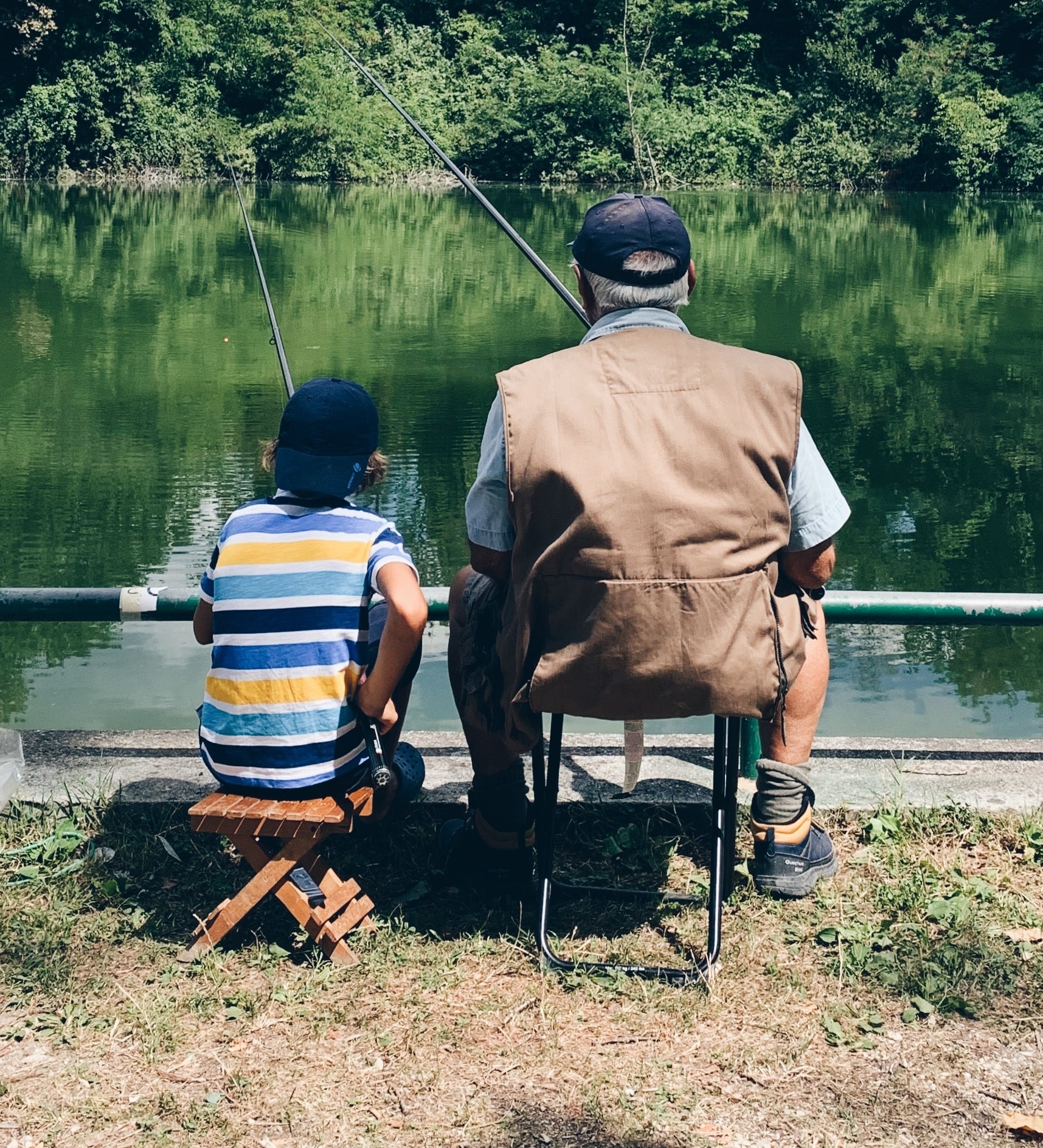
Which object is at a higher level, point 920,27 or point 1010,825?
point 920,27

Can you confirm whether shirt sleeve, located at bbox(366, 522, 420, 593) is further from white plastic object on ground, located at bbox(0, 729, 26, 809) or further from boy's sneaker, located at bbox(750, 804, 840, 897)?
white plastic object on ground, located at bbox(0, 729, 26, 809)

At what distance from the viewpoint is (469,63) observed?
1519 inches

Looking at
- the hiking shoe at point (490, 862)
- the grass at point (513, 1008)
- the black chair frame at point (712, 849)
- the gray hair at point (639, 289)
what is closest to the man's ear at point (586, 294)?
the gray hair at point (639, 289)

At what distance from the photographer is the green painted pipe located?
3.21 meters

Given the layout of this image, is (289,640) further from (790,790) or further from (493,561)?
(790,790)

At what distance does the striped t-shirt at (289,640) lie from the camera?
8.22 ft

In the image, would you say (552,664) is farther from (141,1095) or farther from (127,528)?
(127,528)

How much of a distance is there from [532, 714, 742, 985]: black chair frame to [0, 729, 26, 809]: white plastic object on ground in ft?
4.10

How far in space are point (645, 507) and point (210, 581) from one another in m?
0.84

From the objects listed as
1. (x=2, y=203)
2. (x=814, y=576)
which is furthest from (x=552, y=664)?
(x=2, y=203)

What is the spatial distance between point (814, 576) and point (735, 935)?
27.0 inches

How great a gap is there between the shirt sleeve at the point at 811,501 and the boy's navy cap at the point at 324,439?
2.50 ft

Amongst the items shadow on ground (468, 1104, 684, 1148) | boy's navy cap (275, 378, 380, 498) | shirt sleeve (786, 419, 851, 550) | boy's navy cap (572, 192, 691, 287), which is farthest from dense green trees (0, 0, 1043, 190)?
shadow on ground (468, 1104, 684, 1148)

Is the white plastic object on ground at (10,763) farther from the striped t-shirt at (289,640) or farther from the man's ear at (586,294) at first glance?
the man's ear at (586,294)
